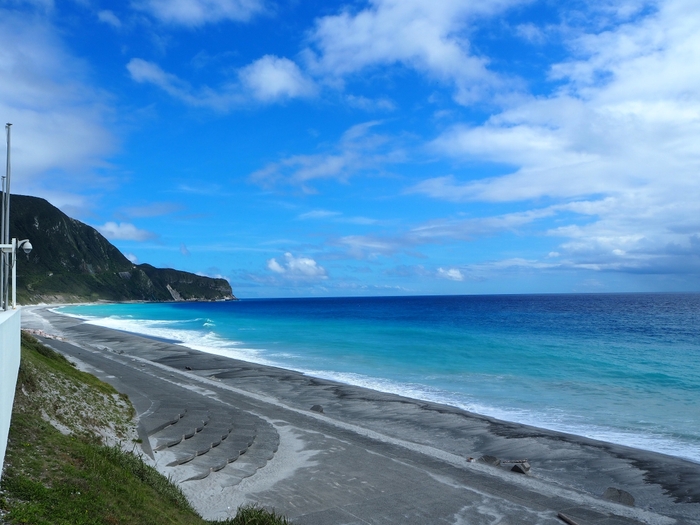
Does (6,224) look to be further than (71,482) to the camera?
Yes

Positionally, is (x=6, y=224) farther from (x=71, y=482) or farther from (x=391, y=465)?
(x=391, y=465)

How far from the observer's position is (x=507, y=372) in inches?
1375

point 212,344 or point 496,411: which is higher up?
point 212,344

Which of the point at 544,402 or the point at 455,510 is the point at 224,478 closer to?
the point at 455,510

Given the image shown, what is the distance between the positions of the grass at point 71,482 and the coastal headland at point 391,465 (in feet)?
6.08

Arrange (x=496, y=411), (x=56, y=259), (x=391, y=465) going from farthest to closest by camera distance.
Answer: (x=56, y=259) < (x=496, y=411) < (x=391, y=465)

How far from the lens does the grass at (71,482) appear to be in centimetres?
699

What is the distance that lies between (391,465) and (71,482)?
9.30m

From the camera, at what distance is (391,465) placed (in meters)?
15.1

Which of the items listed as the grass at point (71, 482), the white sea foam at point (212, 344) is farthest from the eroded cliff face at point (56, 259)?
the grass at point (71, 482)

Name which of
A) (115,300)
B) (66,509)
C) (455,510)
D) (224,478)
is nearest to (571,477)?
(455,510)

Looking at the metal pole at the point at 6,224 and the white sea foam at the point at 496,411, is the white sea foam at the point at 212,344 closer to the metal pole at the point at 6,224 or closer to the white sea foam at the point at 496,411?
the white sea foam at the point at 496,411

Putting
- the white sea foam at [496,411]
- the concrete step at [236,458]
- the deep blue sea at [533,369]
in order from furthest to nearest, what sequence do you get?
the deep blue sea at [533,369]
the white sea foam at [496,411]
the concrete step at [236,458]

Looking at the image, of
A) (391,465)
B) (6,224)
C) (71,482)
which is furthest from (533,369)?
(71,482)
